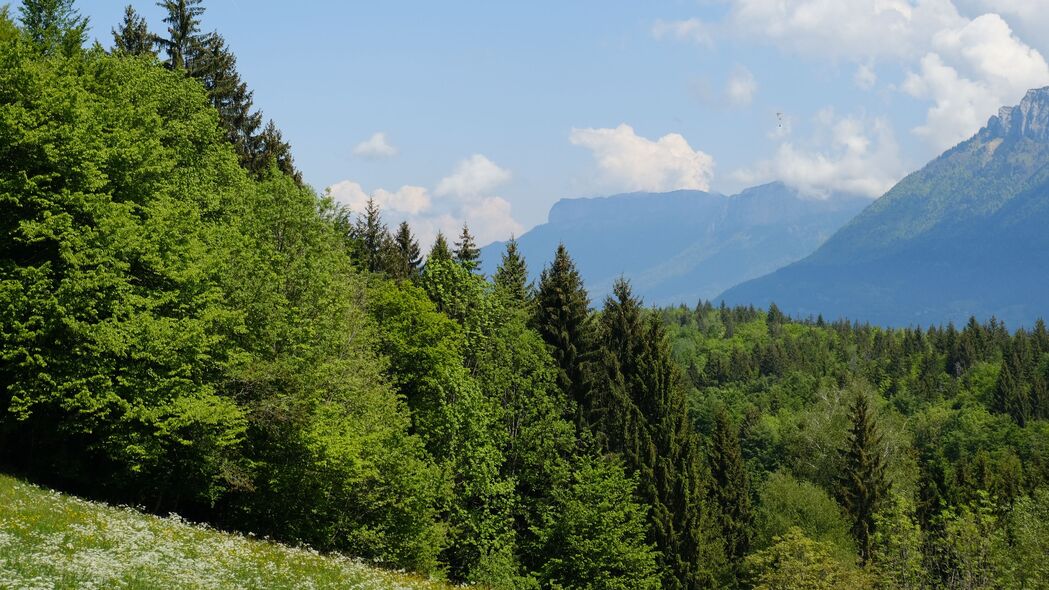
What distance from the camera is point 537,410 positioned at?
5212 centimetres

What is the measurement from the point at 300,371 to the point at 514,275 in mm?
25909

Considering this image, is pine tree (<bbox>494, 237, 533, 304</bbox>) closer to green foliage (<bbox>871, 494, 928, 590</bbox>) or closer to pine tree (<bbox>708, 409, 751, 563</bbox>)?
green foliage (<bbox>871, 494, 928, 590</bbox>)

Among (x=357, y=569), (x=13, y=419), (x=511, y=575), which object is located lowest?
(x=511, y=575)

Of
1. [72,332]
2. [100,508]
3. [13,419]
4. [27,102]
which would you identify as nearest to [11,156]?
[27,102]

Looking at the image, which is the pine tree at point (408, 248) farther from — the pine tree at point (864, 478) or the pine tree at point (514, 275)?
the pine tree at point (864, 478)

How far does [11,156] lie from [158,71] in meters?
13.3

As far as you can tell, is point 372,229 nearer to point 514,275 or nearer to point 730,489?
point 514,275

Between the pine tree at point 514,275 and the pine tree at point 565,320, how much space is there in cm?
156

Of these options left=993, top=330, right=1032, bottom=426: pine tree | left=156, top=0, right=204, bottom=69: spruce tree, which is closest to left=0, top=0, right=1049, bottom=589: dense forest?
left=156, top=0, right=204, bottom=69: spruce tree

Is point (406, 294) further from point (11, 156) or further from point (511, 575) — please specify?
point (11, 156)

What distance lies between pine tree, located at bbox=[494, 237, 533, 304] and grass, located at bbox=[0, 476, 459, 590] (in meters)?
30.4

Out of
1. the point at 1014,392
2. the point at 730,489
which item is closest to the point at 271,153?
the point at 730,489

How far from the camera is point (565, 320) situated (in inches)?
2264

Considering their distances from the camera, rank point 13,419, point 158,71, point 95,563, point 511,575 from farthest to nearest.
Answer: point 511,575
point 158,71
point 13,419
point 95,563
